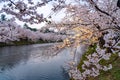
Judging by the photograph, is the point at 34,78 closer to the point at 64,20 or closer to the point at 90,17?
the point at 64,20

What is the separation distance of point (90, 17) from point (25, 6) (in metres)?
9.99

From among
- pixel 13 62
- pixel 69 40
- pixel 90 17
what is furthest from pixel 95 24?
pixel 13 62

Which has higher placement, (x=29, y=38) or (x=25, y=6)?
(x=25, y=6)

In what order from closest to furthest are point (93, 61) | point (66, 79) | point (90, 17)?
point (93, 61)
point (90, 17)
point (66, 79)

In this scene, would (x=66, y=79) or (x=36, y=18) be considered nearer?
(x=36, y=18)

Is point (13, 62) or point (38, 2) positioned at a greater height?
point (38, 2)

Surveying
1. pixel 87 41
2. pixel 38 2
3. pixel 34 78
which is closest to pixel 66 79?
pixel 34 78

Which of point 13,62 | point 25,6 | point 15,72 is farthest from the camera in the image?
point 13,62

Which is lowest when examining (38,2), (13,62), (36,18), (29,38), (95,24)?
(29,38)

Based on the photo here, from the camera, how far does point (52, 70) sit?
25984 millimetres

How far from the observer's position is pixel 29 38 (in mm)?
86188

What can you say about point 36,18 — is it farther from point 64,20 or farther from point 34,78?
point 34,78

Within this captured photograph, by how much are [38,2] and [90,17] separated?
32.1 ft

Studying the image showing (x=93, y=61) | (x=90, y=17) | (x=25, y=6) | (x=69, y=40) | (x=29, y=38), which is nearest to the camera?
(x=25, y=6)
